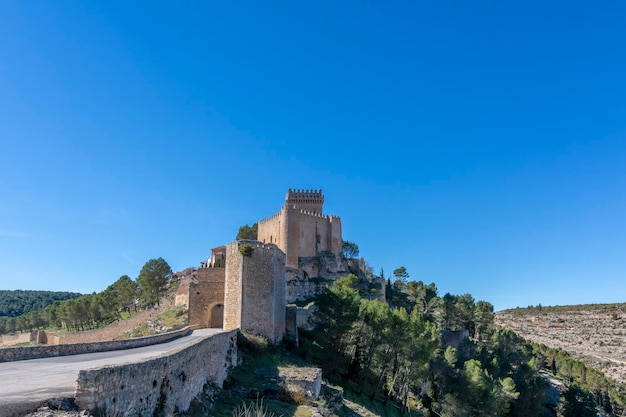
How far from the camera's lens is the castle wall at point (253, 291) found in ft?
79.7

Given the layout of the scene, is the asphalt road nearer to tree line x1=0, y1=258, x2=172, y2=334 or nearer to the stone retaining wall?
the stone retaining wall

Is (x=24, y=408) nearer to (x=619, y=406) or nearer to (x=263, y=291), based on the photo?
(x=263, y=291)

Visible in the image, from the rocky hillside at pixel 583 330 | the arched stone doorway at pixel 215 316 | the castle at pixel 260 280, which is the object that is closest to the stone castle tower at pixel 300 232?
the castle at pixel 260 280

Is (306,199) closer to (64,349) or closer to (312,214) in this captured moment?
(312,214)

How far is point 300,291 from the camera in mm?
50906

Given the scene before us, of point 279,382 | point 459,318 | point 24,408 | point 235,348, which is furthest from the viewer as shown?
point 459,318

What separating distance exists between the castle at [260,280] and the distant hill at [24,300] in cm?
12117

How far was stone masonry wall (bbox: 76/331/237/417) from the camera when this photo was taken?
7.80m

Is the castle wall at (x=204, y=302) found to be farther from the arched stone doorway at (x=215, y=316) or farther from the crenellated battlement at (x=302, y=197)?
the crenellated battlement at (x=302, y=197)

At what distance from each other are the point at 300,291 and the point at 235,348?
30.6m

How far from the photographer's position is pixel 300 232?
57375 millimetres

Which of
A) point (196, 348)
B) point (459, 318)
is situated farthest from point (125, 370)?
point (459, 318)

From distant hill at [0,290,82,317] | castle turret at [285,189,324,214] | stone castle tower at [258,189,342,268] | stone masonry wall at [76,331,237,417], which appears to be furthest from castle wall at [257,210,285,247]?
distant hill at [0,290,82,317]

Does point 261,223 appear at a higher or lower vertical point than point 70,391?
higher
